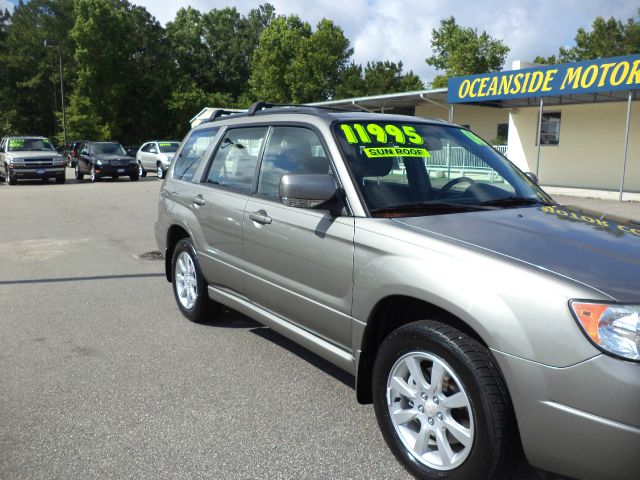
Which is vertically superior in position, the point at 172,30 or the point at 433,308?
the point at 172,30

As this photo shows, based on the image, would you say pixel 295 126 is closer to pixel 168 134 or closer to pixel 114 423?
pixel 114 423

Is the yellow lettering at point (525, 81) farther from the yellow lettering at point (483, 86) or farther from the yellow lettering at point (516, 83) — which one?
the yellow lettering at point (483, 86)

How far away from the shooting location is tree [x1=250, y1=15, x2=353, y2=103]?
58.0 m

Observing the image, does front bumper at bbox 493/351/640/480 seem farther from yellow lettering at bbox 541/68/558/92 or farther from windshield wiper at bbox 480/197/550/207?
yellow lettering at bbox 541/68/558/92

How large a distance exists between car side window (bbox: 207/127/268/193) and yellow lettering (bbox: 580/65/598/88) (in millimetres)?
15982

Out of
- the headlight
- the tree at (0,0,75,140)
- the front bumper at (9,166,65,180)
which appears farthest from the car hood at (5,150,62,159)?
the tree at (0,0,75,140)

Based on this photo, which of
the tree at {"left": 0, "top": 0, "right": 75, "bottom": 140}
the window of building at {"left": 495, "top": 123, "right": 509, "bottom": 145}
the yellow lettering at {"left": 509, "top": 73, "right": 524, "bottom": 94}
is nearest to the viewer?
the yellow lettering at {"left": 509, "top": 73, "right": 524, "bottom": 94}

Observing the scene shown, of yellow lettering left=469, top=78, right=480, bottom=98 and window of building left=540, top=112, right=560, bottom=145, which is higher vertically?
yellow lettering left=469, top=78, right=480, bottom=98

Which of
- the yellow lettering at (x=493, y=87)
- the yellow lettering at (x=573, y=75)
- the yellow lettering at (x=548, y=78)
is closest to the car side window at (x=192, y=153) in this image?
the yellow lettering at (x=573, y=75)

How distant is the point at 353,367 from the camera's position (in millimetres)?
3178

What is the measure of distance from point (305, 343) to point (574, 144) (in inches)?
867

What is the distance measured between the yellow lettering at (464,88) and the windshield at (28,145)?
53.9ft

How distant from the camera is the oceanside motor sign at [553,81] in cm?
1659

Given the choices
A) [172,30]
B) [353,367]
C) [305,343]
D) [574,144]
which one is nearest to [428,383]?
[353,367]
